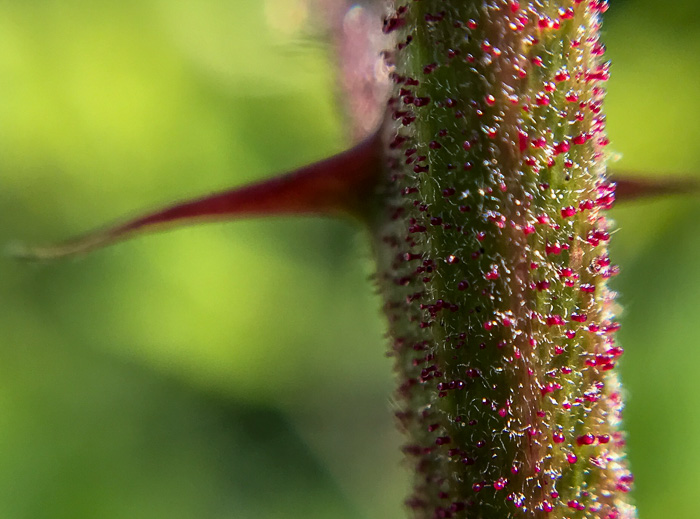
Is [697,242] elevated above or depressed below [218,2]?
below

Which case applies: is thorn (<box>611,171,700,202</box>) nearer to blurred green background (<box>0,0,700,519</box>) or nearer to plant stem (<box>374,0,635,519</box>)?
plant stem (<box>374,0,635,519</box>)

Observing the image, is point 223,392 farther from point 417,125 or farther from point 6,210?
point 417,125

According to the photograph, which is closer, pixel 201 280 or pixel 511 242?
pixel 511 242

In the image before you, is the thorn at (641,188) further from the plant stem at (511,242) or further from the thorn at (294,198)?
the thorn at (294,198)

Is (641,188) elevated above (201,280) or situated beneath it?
elevated above

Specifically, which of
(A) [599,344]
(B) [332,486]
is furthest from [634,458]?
(A) [599,344]

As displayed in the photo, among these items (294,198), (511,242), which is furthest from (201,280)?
(511,242)

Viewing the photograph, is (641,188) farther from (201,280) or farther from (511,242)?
(201,280)
